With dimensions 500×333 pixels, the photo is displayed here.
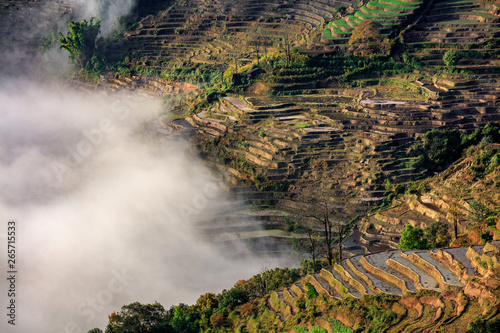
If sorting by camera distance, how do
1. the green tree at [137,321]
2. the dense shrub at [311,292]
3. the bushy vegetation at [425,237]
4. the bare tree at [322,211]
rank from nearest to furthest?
the dense shrub at [311,292], the green tree at [137,321], the bushy vegetation at [425,237], the bare tree at [322,211]

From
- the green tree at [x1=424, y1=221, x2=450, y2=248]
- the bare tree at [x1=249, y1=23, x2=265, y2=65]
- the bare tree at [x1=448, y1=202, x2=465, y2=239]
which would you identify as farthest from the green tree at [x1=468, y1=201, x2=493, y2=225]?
the bare tree at [x1=249, y1=23, x2=265, y2=65]

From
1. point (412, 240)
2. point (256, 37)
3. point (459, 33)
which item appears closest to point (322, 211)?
point (412, 240)

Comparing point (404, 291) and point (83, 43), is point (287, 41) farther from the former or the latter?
point (404, 291)

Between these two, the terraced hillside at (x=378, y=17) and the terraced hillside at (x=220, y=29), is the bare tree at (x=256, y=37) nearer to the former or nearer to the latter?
the terraced hillside at (x=220, y=29)

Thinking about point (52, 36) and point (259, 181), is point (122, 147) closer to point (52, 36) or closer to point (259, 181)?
point (259, 181)

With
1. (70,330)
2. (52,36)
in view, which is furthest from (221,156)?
(52,36)

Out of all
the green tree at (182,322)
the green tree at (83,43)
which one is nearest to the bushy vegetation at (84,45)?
the green tree at (83,43)
